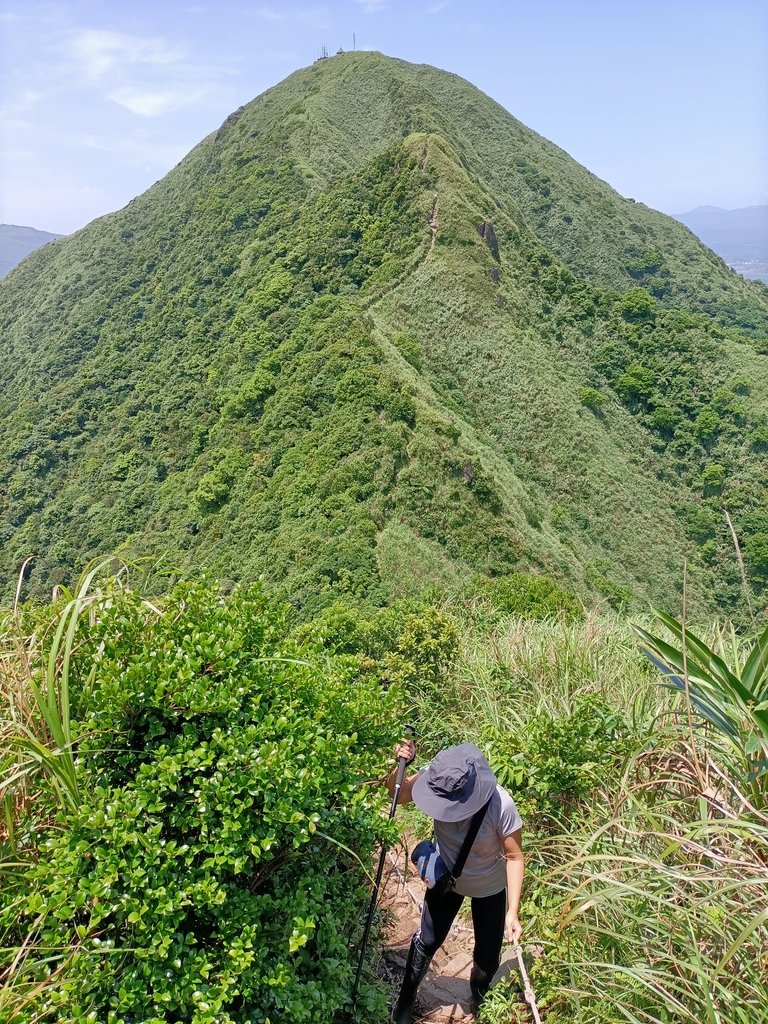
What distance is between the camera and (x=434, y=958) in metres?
3.73

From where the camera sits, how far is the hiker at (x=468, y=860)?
2.94 meters

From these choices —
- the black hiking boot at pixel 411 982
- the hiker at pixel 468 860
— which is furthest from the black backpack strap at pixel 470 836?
the black hiking boot at pixel 411 982

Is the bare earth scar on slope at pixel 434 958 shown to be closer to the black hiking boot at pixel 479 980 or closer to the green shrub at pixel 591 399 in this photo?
the black hiking boot at pixel 479 980

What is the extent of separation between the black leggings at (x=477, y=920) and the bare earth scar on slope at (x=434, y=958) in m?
0.15

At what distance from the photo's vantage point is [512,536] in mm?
25234

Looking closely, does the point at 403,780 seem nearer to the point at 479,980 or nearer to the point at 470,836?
the point at 470,836

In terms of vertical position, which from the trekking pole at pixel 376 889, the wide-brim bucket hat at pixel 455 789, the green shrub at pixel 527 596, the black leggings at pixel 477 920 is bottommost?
the green shrub at pixel 527 596

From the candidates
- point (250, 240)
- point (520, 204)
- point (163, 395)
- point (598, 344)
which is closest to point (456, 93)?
point (520, 204)

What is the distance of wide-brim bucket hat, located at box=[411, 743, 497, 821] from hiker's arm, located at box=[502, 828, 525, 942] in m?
0.28

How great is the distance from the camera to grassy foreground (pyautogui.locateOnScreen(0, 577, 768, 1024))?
82.5 inches

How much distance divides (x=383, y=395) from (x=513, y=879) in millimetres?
24977

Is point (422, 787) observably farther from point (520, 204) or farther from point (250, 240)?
point (520, 204)

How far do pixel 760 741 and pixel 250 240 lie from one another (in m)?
56.6

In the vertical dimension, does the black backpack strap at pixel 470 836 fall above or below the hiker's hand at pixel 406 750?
below
